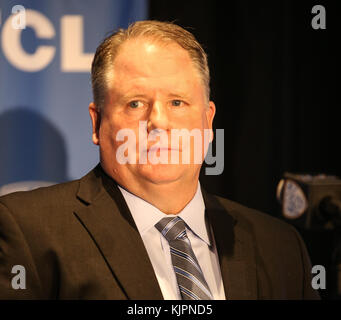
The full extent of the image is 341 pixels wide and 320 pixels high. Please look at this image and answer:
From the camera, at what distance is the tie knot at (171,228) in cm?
172

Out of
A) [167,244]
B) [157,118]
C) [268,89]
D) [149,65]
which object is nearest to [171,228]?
[167,244]

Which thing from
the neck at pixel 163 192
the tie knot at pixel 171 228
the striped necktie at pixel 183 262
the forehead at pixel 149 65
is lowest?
the striped necktie at pixel 183 262

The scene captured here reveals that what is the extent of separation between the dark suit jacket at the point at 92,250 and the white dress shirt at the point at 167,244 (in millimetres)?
33

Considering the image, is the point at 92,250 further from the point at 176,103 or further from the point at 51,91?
the point at 51,91

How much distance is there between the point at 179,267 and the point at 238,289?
218mm

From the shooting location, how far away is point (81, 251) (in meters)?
1.60

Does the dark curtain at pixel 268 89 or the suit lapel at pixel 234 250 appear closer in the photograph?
the suit lapel at pixel 234 250

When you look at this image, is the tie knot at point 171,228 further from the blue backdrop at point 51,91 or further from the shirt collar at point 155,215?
the blue backdrop at point 51,91

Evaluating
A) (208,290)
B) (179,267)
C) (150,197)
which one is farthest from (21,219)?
(208,290)

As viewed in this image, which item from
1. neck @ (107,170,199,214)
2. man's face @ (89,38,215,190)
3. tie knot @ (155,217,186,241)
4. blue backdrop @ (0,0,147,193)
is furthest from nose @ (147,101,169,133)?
blue backdrop @ (0,0,147,193)

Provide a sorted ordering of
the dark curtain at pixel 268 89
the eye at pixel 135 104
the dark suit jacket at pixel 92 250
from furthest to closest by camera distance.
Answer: the dark curtain at pixel 268 89
the eye at pixel 135 104
the dark suit jacket at pixel 92 250

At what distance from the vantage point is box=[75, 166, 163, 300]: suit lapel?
1.57m

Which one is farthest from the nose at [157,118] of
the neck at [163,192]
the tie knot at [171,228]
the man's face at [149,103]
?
the tie knot at [171,228]

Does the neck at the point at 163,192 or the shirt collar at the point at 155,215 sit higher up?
the neck at the point at 163,192
